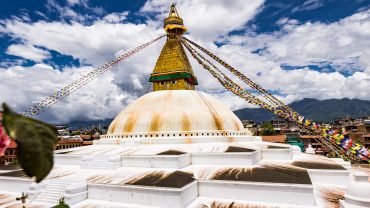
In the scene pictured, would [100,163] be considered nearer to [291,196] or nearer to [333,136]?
[291,196]

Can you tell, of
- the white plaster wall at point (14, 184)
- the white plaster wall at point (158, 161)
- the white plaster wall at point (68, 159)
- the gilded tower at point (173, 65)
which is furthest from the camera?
the gilded tower at point (173, 65)

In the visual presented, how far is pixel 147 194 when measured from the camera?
36.2ft

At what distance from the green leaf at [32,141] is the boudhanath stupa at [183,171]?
32.6 ft

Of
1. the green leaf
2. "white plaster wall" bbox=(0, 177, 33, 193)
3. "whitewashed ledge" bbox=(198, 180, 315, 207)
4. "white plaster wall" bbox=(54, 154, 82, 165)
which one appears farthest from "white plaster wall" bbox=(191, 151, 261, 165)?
the green leaf

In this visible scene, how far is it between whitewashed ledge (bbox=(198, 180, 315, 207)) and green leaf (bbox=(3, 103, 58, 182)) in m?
11.2

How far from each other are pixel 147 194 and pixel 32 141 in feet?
35.2

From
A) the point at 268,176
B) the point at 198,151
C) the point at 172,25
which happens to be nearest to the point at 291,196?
the point at 268,176

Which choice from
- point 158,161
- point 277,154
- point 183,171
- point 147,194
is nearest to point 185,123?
point 158,161

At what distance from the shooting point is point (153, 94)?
2169 centimetres

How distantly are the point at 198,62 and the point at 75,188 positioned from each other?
1568 cm

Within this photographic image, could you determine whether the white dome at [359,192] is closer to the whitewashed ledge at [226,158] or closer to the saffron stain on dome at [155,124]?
the whitewashed ledge at [226,158]

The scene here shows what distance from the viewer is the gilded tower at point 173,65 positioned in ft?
73.4

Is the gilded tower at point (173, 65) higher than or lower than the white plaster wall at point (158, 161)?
higher

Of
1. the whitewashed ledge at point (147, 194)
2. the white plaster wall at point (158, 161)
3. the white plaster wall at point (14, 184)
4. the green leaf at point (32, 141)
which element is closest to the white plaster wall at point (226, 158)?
the white plaster wall at point (158, 161)
